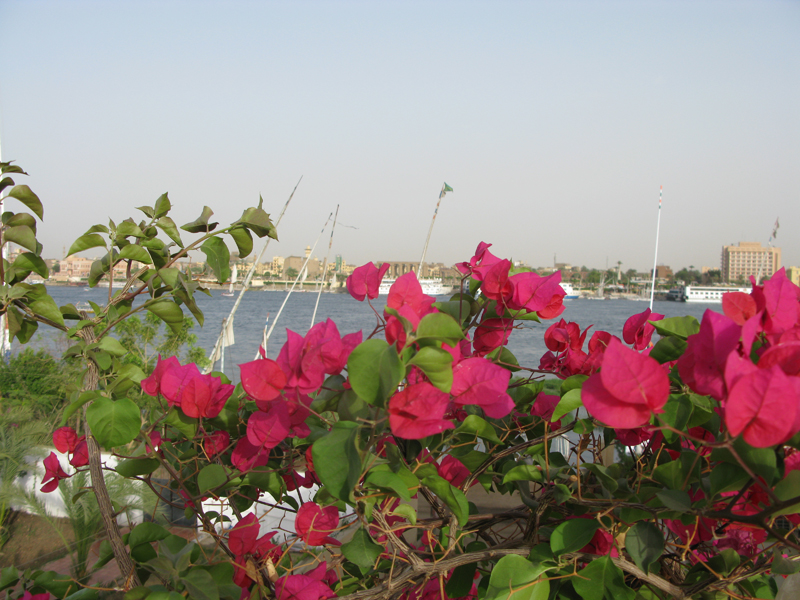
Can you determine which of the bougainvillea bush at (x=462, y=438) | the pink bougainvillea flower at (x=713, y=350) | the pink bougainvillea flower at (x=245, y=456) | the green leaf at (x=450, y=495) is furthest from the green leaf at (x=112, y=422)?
the pink bougainvillea flower at (x=713, y=350)

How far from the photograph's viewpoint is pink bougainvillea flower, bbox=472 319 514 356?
0.60m

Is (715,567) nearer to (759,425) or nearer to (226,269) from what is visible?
(759,425)

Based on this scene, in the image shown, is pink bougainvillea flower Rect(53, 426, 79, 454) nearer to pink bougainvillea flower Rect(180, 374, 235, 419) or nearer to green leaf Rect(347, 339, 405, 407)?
pink bougainvillea flower Rect(180, 374, 235, 419)

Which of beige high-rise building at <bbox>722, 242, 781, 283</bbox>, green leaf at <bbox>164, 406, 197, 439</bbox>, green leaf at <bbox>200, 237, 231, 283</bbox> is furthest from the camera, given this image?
beige high-rise building at <bbox>722, 242, 781, 283</bbox>

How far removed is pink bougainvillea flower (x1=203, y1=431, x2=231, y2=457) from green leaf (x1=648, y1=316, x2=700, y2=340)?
50 cm

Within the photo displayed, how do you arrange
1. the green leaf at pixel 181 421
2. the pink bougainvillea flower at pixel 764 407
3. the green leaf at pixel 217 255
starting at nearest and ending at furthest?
the pink bougainvillea flower at pixel 764 407 < the green leaf at pixel 181 421 < the green leaf at pixel 217 255

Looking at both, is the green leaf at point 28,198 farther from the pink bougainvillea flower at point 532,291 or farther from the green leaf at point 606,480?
the green leaf at point 606,480

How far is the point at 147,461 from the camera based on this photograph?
24.4 inches

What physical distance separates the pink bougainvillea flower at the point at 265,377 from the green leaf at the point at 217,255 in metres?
0.30

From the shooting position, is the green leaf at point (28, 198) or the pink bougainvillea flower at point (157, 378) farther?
the green leaf at point (28, 198)

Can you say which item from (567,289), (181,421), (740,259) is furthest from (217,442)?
(740,259)

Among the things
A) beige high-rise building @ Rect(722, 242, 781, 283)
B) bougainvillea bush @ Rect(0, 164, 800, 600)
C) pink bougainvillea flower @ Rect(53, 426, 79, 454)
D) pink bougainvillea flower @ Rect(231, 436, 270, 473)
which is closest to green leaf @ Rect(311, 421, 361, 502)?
bougainvillea bush @ Rect(0, 164, 800, 600)

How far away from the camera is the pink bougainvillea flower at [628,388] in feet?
1.05

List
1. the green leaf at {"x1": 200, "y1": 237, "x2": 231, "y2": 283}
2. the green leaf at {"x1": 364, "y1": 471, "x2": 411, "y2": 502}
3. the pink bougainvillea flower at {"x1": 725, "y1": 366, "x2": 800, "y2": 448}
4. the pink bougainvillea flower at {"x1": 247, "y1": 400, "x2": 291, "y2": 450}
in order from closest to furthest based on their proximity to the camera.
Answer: the pink bougainvillea flower at {"x1": 725, "y1": 366, "x2": 800, "y2": 448}
the green leaf at {"x1": 364, "y1": 471, "x2": 411, "y2": 502}
the pink bougainvillea flower at {"x1": 247, "y1": 400, "x2": 291, "y2": 450}
the green leaf at {"x1": 200, "y1": 237, "x2": 231, "y2": 283}
